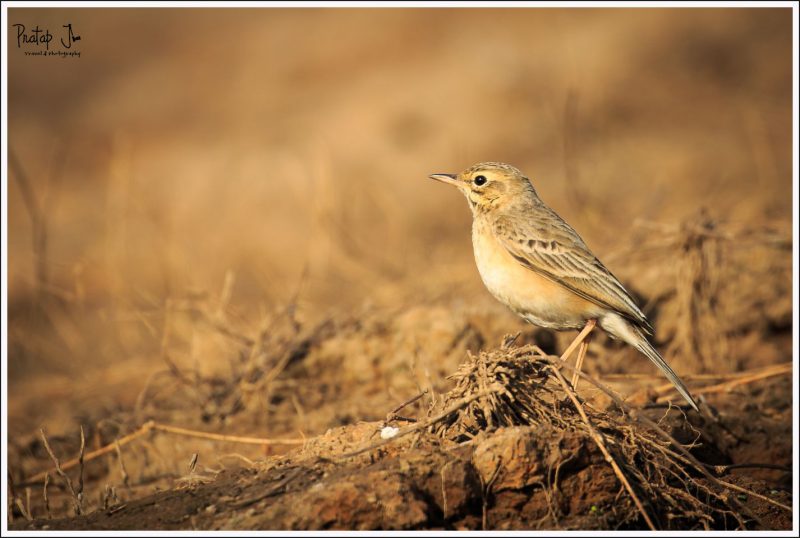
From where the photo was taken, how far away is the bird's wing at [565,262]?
18.1 ft

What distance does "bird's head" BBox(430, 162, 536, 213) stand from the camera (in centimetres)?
602

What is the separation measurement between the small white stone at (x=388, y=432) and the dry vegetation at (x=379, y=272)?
0.18 ft

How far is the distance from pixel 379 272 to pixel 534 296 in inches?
195

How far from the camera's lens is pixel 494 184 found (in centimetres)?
606

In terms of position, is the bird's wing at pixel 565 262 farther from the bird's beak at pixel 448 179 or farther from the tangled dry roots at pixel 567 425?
Answer: the tangled dry roots at pixel 567 425

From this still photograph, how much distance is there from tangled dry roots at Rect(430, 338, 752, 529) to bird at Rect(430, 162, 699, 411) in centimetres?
112

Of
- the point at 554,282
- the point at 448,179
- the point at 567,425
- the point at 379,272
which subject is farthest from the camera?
the point at 379,272
